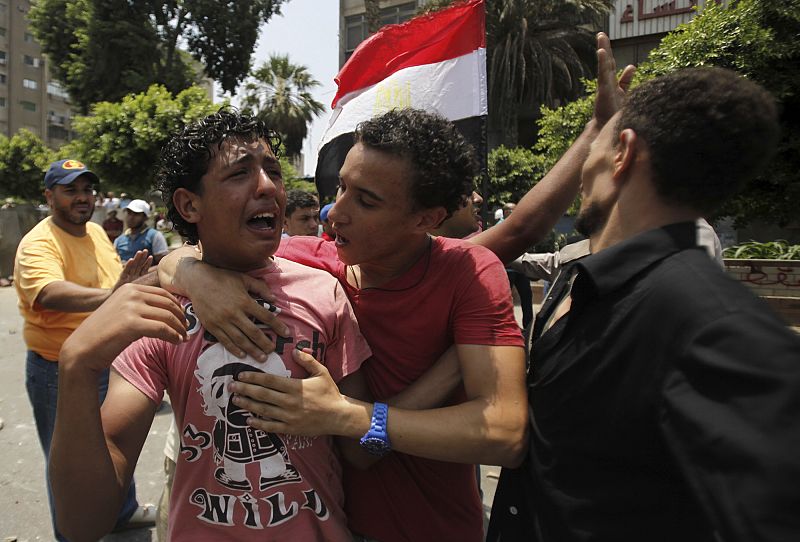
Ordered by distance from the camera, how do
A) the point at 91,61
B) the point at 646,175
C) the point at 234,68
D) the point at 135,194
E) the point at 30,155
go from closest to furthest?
the point at 646,175, the point at 135,194, the point at 91,61, the point at 234,68, the point at 30,155

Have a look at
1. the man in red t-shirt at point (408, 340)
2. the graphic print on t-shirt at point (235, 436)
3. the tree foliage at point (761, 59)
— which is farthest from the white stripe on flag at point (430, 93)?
the tree foliage at point (761, 59)

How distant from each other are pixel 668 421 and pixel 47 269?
10.4 ft

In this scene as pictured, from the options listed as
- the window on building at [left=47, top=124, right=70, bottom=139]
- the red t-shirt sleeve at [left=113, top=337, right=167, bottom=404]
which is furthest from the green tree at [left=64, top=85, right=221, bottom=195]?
the window on building at [left=47, top=124, right=70, bottom=139]

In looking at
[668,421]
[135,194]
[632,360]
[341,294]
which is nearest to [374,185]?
[341,294]

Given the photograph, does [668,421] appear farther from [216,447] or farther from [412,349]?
[216,447]

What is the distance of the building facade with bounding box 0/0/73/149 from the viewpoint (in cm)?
5116

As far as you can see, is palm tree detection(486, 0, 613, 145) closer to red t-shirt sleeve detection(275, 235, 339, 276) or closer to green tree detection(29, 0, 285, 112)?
green tree detection(29, 0, 285, 112)

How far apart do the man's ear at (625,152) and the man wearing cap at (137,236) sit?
226 inches

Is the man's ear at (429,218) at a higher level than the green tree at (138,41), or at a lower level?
lower

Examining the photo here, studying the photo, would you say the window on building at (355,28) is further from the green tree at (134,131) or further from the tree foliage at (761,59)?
the tree foliage at (761,59)

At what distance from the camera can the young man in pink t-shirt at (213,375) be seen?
1296 mm

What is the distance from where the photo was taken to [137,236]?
21.0ft

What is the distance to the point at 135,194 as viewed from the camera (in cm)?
1622

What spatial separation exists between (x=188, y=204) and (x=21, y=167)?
35.5m
